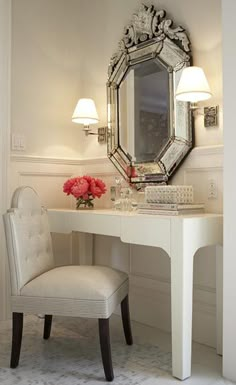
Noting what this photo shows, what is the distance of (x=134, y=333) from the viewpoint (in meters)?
2.51

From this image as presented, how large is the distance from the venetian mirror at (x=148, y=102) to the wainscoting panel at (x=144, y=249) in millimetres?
149

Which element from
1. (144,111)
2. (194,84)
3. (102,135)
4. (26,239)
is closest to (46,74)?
(102,135)

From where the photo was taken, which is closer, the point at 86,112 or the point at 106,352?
the point at 106,352

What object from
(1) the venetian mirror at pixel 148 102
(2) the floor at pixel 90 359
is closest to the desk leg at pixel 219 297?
(2) the floor at pixel 90 359

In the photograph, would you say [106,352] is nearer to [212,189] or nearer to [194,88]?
[212,189]

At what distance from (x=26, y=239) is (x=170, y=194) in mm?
795

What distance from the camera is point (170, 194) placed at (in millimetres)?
2189

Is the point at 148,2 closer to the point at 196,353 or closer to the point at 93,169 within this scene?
the point at 93,169

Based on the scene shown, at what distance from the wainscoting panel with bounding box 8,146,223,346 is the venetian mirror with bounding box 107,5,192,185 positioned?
15 centimetres

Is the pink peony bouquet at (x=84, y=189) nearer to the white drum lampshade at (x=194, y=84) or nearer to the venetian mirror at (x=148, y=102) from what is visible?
the venetian mirror at (x=148, y=102)

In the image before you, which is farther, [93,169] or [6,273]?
[93,169]

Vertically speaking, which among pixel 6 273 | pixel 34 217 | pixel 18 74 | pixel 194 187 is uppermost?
pixel 18 74

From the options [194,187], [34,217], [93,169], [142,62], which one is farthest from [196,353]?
[142,62]

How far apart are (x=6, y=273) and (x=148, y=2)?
2017mm
